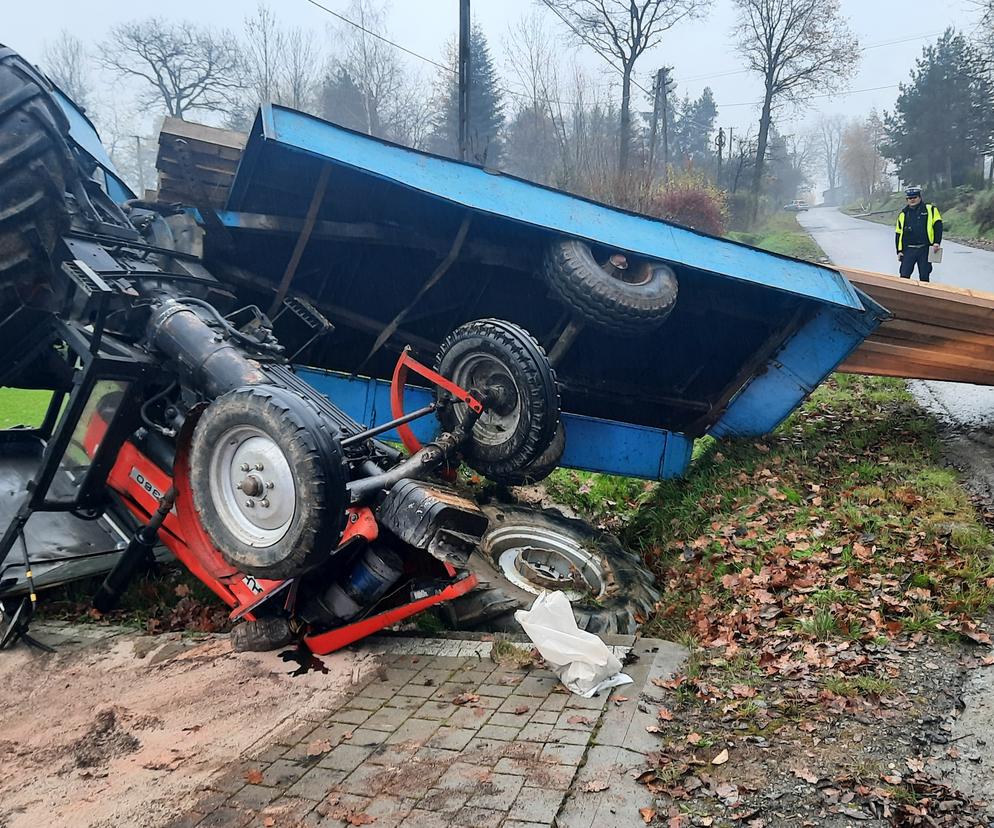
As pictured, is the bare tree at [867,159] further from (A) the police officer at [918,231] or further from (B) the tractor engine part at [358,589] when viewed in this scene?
(B) the tractor engine part at [358,589]

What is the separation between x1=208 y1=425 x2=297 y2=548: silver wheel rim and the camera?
3201 mm

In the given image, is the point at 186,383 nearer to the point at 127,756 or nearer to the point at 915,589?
the point at 127,756

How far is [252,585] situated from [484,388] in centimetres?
181

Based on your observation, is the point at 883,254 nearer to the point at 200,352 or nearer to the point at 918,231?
the point at 918,231

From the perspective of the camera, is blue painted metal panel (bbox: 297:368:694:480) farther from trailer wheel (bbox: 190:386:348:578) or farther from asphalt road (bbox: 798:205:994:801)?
trailer wheel (bbox: 190:386:348:578)

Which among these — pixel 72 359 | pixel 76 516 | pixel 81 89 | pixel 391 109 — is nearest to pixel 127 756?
pixel 76 516

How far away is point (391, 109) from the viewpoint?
40.0 m

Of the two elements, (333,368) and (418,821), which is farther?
(333,368)

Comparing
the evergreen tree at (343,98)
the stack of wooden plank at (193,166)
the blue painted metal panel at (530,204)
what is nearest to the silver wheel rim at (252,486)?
the blue painted metal panel at (530,204)

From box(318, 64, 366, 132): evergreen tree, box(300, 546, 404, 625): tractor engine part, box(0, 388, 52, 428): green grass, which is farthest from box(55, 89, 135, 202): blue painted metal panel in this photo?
box(318, 64, 366, 132): evergreen tree

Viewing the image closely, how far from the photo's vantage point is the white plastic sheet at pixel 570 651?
3419mm

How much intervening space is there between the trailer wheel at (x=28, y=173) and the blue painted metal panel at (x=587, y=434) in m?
2.33

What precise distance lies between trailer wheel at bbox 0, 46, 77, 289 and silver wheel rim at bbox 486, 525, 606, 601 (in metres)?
3.20

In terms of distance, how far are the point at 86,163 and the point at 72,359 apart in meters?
1.56
